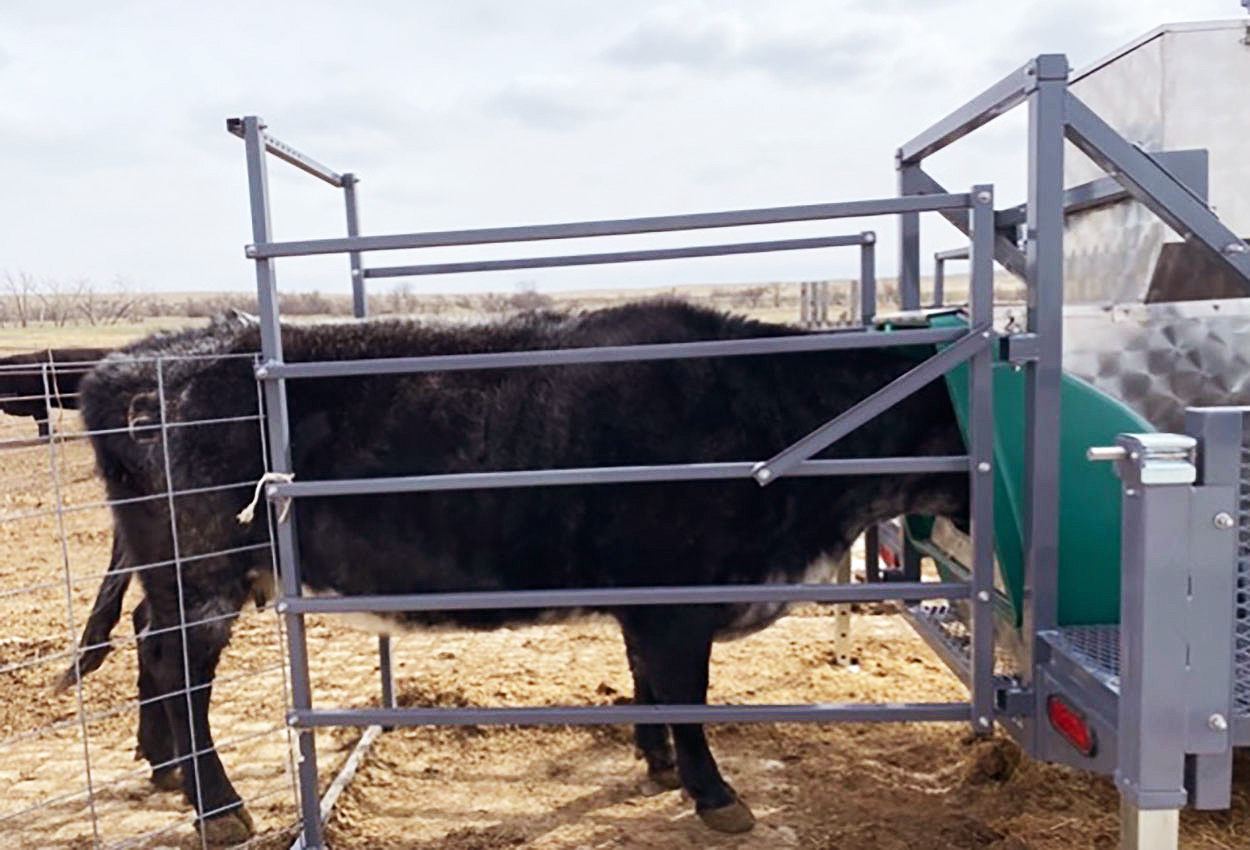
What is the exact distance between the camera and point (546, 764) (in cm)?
446

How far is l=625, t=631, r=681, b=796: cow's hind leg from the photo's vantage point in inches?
166

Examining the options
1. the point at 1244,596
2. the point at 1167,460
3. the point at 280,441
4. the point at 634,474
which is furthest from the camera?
the point at 280,441

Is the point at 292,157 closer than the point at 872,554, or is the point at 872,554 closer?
the point at 292,157

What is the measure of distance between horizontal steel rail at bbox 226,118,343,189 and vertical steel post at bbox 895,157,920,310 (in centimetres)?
256

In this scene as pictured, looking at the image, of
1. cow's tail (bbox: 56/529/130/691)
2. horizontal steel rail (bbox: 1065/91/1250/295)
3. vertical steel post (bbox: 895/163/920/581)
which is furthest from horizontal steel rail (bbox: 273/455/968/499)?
cow's tail (bbox: 56/529/130/691)

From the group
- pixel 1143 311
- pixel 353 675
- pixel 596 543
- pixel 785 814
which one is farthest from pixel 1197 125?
pixel 353 675

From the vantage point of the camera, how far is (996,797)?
388 cm

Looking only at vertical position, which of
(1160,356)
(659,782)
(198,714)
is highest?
(1160,356)

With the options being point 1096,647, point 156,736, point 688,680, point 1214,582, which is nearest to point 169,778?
point 156,736

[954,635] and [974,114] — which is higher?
[974,114]

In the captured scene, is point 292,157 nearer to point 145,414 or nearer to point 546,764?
point 145,414

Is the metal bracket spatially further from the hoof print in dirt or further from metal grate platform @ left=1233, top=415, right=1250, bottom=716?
the hoof print in dirt

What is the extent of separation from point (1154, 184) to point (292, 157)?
9.70 ft

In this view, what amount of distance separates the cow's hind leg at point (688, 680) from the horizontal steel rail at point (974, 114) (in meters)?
2.09
